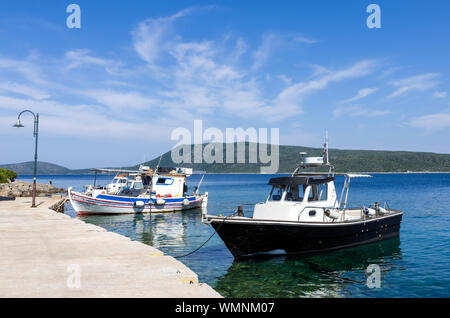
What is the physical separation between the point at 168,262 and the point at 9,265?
164 inches

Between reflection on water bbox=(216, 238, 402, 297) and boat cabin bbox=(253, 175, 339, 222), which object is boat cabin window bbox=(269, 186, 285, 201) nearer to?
boat cabin bbox=(253, 175, 339, 222)

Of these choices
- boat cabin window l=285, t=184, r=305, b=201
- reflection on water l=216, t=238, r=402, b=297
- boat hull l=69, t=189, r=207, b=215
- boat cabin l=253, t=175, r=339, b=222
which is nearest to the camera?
reflection on water l=216, t=238, r=402, b=297

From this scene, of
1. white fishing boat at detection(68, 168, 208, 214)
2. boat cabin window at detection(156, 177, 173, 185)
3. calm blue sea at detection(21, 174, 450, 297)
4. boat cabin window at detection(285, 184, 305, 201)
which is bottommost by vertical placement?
calm blue sea at detection(21, 174, 450, 297)

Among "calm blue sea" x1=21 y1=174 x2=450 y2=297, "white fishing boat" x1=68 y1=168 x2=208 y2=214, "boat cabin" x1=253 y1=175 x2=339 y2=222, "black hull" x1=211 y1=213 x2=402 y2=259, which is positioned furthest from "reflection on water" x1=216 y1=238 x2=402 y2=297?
"white fishing boat" x1=68 y1=168 x2=208 y2=214

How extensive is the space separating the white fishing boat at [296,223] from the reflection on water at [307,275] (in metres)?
0.51

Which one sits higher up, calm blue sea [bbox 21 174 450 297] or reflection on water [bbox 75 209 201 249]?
calm blue sea [bbox 21 174 450 297]

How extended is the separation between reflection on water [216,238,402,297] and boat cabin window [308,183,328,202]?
2450 millimetres

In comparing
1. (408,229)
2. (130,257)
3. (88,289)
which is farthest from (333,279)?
(408,229)

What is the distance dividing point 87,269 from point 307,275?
7.45 meters

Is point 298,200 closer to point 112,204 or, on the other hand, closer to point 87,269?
point 87,269

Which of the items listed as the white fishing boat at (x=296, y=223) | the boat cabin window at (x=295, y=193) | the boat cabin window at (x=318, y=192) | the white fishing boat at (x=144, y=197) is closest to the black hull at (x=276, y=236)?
the white fishing boat at (x=296, y=223)

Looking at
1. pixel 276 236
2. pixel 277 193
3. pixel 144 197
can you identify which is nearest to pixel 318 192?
pixel 277 193

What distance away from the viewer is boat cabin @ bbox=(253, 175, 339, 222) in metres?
14.9

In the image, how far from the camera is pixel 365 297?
10.5 metres
